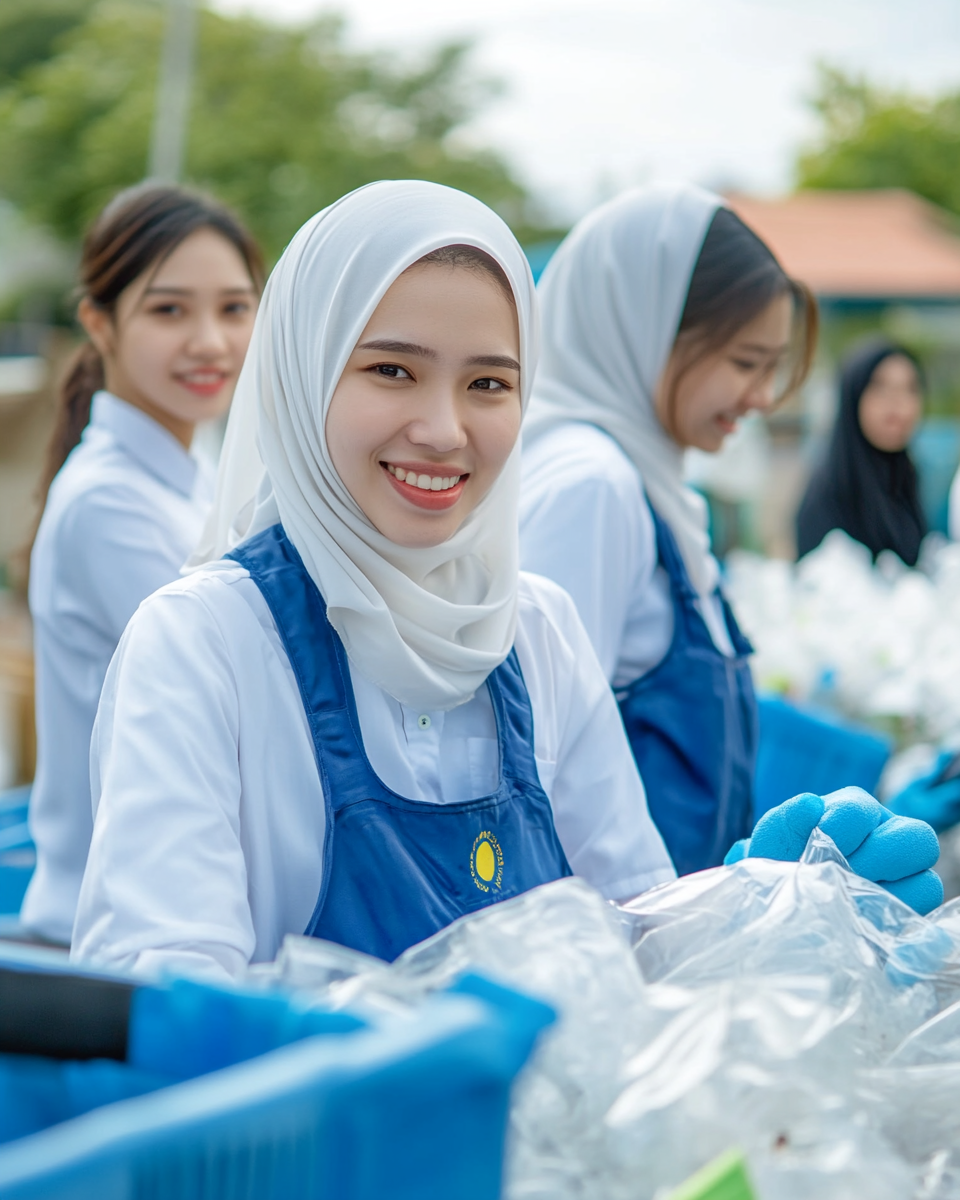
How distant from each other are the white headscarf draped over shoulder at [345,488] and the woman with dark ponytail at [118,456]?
75cm

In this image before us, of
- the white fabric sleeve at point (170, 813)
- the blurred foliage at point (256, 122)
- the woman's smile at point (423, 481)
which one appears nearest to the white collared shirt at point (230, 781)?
the white fabric sleeve at point (170, 813)

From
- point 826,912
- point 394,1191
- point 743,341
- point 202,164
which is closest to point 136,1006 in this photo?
point 394,1191

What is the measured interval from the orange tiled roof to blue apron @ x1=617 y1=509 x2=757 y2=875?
77.0ft

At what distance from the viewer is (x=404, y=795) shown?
1.33 m

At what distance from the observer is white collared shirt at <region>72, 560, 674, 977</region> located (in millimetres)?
1147

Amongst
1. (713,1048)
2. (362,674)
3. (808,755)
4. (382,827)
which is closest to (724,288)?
(808,755)

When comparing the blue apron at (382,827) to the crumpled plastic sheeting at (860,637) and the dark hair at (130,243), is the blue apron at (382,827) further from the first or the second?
the crumpled plastic sheeting at (860,637)

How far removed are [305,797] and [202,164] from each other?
2049cm

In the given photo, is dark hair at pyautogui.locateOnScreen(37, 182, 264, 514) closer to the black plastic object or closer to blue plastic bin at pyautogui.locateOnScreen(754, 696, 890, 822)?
blue plastic bin at pyautogui.locateOnScreen(754, 696, 890, 822)

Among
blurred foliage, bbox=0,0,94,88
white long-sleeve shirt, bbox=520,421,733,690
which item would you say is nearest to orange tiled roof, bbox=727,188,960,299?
blurred foliage, bbox=0,0,94,88

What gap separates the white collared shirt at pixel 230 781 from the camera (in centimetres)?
115

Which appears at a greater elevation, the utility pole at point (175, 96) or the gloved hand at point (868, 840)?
the utility pole at point (175, 96)

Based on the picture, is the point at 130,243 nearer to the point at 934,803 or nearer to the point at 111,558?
the point at 111,558

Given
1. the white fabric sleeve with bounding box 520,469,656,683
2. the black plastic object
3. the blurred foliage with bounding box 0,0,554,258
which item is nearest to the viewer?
the black plastic object
